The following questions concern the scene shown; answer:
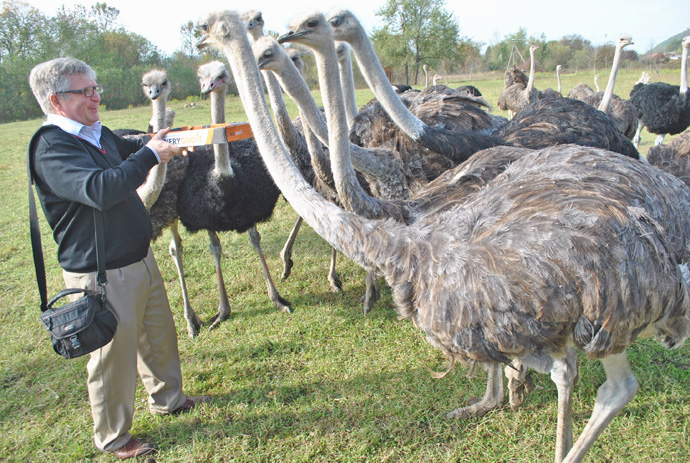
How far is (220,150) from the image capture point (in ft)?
11.8

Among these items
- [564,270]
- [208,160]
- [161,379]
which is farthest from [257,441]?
[208,160]

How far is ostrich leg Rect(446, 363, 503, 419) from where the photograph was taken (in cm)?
274

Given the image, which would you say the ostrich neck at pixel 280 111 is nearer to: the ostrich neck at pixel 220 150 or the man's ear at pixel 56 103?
the ostrich neck at pixel 220 150

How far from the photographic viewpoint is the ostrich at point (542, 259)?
1.76m

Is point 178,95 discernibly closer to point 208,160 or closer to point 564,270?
point 208,160

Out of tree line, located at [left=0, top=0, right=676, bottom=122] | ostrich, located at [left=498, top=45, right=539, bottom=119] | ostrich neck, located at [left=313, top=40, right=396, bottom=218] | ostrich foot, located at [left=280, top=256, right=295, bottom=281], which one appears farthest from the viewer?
tree line, located at [left=0, top=0, right=676, bottom=122]

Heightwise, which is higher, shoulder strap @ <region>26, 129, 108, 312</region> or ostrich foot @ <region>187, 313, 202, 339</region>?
shoulder strap @ <region>26, 129, 108, 312</region>

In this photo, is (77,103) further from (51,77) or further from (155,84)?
(155,84)

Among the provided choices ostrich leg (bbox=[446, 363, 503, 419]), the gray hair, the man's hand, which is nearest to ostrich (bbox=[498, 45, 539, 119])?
ostrich leg (bbox=[446, 363, 503, 419])

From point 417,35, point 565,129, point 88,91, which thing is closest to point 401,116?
point 565,129

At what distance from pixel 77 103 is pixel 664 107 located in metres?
9.15

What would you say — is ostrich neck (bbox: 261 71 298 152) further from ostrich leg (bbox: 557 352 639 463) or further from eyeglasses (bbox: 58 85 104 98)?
ostrich leg (bbox: 557 352 639 463)

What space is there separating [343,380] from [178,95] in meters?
30.5

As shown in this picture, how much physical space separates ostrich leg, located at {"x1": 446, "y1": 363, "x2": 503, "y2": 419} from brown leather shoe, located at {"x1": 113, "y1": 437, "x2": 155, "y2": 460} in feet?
5.25
